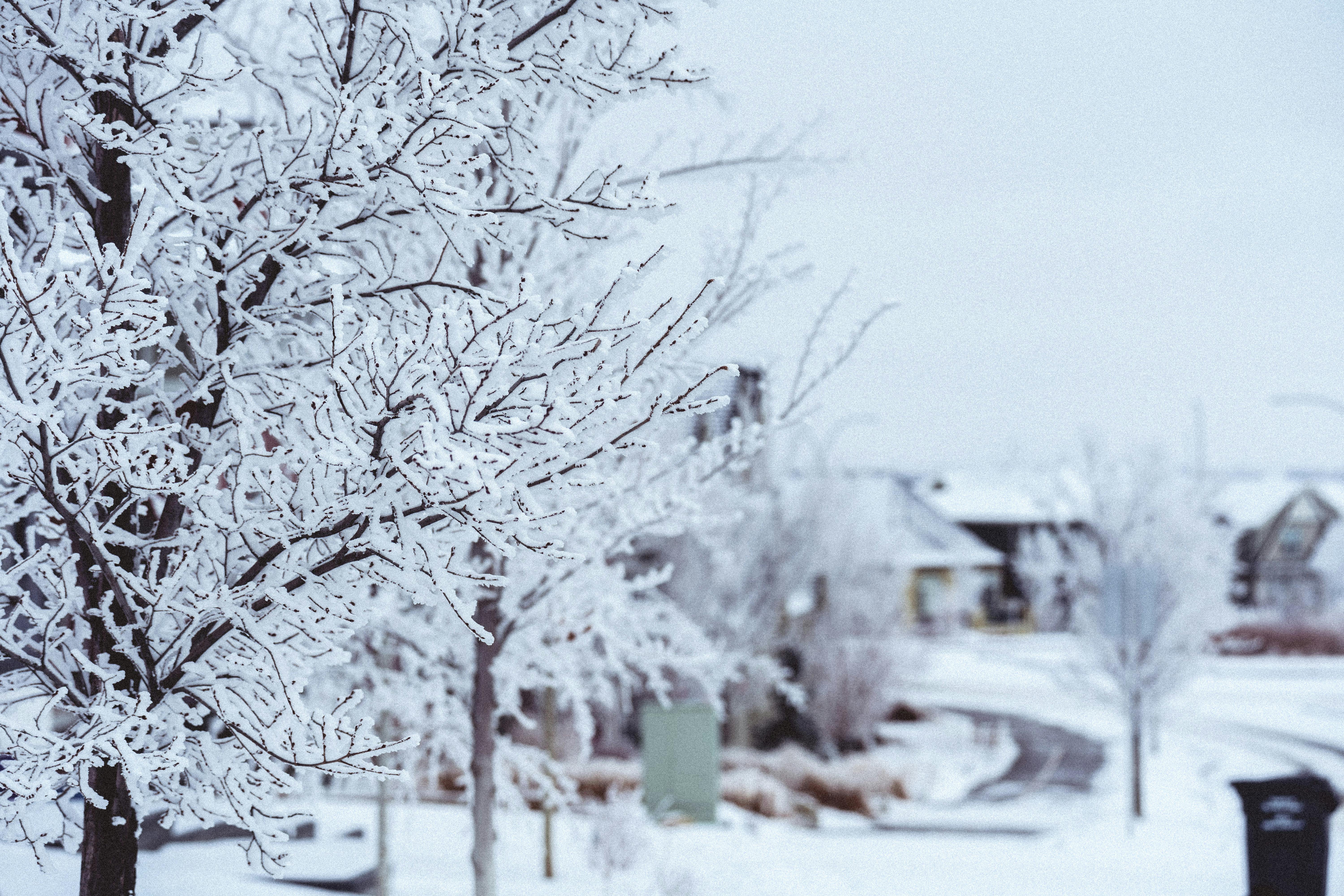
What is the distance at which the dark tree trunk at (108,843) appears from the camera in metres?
3.56

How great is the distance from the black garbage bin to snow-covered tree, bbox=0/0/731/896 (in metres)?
6.42

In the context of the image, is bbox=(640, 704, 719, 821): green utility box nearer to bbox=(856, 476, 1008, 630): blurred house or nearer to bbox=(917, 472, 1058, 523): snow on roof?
bbox=(856, 476, 1008, 630): blurred house

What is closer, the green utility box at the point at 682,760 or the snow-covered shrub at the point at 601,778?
the green utility box at the point at 682,760

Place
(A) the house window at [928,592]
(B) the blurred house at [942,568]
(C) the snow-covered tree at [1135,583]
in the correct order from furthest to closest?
(A) the house window at [928,592] < (B) the blurred house at [942,568] < (C) the snow-covered tree at [1135,583]

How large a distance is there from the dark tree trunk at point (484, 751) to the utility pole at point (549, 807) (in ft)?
3.23

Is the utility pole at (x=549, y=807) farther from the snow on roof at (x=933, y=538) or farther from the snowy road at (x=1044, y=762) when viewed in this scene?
the snow on roof at (x=933, y=538)

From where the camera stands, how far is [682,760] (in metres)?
12.0

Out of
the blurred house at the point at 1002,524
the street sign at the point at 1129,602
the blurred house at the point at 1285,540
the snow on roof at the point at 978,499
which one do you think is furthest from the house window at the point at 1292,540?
the street sign at the point at 1129,602

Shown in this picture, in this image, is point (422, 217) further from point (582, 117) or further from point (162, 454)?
point (582, 117)

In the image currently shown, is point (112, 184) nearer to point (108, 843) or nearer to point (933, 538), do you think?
point (108, 843)

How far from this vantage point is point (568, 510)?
3057 millimetres

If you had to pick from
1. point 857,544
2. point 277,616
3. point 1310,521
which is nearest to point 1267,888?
point 277,616

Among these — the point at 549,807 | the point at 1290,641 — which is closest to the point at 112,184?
the point at 549,807

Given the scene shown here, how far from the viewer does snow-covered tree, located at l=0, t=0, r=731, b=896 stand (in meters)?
2.95
